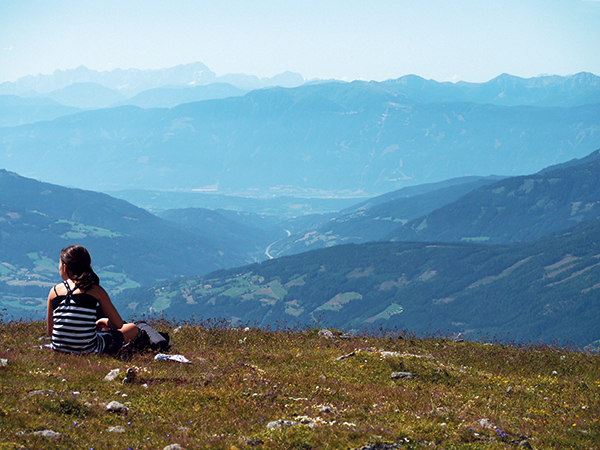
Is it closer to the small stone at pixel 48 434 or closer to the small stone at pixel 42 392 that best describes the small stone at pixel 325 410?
the small stone at pixel 48 434

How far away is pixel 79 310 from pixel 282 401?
5153mm

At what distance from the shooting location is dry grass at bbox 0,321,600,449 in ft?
29.4

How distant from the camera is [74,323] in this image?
12.2 m

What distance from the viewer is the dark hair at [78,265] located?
37.3 ft

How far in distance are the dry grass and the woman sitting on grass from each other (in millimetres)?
441

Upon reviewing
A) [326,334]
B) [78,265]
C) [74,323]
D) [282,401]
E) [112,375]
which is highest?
[78,265]

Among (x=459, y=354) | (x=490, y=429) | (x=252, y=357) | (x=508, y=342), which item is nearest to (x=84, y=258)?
(x=252, y=357)

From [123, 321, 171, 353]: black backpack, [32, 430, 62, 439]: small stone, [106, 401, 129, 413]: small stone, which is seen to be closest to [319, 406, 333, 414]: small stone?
[106, 401, 129, 413]: small stone

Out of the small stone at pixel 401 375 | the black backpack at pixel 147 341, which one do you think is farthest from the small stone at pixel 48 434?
the small stone at pixel 401 375

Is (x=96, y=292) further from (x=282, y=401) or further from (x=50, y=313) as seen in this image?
(x=282, y=401)

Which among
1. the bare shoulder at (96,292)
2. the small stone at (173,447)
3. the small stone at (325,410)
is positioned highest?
the bare shoulder at (96,292)

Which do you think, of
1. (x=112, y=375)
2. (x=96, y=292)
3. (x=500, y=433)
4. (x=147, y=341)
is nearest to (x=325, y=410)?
(x=500, y=433)

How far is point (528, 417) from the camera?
11664 mm

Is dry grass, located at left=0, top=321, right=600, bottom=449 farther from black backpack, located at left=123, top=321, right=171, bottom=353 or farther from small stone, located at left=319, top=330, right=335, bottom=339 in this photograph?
small stone, located at left=319, top=330, right=335, bottom=339
